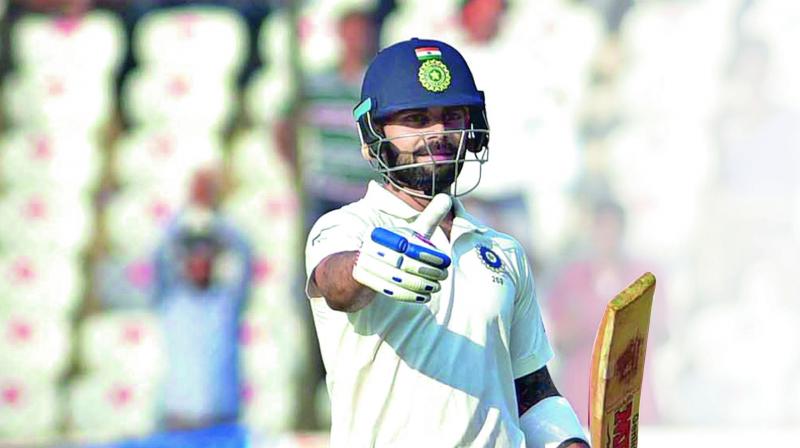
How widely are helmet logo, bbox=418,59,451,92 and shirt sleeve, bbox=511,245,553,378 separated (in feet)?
1.29

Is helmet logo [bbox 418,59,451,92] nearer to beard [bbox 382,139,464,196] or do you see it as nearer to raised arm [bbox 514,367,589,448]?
beard [bbox 382,139,464,196]

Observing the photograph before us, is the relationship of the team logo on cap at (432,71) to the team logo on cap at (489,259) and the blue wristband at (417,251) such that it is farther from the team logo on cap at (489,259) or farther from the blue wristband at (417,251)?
the blue wristband at (417,251)

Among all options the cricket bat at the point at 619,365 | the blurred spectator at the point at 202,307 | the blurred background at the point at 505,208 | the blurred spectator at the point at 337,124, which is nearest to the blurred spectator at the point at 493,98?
the blurred background at the point at 505,208

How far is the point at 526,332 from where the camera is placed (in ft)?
10.9

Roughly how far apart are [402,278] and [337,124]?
19.9 ft

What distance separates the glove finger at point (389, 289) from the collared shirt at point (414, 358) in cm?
28

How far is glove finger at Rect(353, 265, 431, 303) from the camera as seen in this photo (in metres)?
2.66

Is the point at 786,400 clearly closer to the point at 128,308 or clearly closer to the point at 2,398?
the point at 128,308

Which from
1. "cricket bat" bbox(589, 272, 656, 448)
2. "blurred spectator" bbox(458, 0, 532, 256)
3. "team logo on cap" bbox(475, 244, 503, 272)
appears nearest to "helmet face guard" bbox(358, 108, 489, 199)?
"team logo on cap" bbox(475, 244, 503, 272)

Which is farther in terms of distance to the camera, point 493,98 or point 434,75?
point 493,98

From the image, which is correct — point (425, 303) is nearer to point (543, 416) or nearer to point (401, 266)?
point (401, 266)

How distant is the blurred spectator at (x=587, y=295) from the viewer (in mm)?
8633

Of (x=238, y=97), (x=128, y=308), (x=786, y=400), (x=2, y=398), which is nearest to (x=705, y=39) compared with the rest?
(x=786, y=400)

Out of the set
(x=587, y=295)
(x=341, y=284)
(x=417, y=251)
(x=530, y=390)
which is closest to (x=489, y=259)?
(x=530, y=390)
